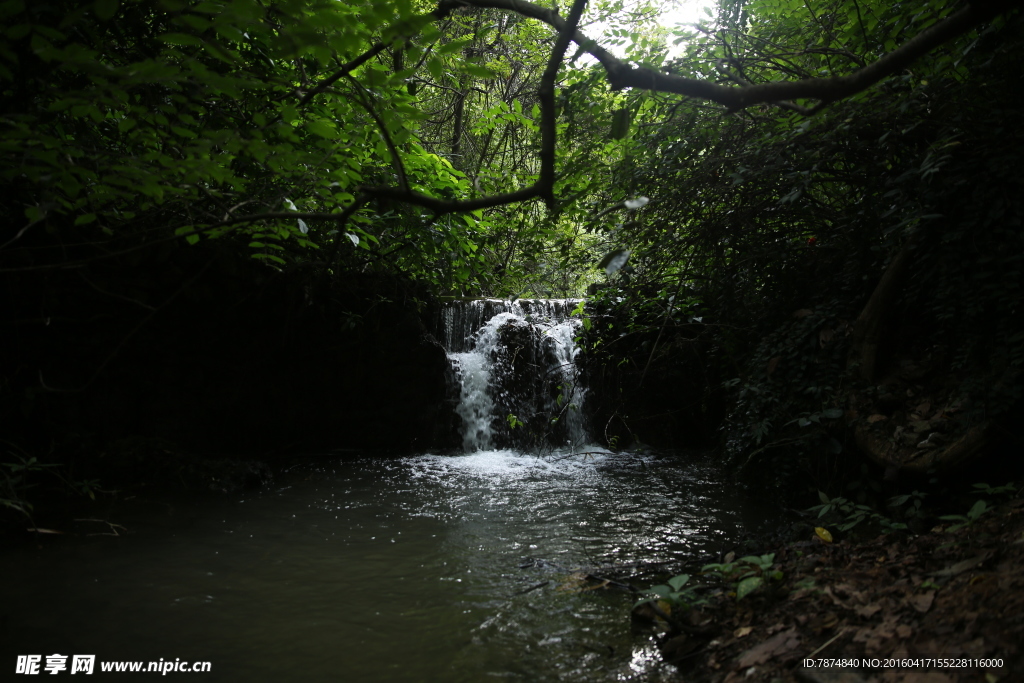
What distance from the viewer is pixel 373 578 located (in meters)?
3.63

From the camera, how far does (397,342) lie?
8336 mm

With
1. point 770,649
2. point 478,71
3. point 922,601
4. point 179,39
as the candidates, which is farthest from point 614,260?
point 179,39

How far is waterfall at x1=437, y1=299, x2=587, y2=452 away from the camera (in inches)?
332

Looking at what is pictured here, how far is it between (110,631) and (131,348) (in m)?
4.92

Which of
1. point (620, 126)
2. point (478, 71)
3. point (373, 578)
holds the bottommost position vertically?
point (373, 578)

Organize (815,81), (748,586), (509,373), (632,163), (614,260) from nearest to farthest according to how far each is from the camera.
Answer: (815,81)
(614,260)
(748,586)
(632,163)
(509,373)

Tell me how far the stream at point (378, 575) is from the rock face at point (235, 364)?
179cm

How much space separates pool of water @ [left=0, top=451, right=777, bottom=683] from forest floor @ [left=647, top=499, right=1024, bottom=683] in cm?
35

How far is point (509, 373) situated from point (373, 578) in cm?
539

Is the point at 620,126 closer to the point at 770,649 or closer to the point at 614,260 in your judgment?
the point at 614,260

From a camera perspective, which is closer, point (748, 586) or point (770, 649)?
point (770, 649)

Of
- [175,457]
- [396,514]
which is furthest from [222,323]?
[396,514]

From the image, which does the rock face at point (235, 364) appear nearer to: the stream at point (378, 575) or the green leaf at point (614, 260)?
the stream at point (378, 575)

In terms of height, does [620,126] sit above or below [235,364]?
above
